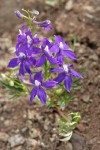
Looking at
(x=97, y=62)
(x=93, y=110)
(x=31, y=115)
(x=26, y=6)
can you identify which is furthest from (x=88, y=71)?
(x=26, y=6)

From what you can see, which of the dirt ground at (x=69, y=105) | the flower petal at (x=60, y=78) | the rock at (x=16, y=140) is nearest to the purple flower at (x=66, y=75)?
the flower petal at (x=60, y=78)

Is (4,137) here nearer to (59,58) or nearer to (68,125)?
(68,125)

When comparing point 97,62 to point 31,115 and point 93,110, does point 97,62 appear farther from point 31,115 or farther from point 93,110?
point 31,115

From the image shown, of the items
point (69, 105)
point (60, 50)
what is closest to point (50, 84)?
point (60, 50)

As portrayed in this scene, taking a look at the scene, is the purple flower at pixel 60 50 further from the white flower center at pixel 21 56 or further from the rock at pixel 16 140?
the rock at pixel 16 140

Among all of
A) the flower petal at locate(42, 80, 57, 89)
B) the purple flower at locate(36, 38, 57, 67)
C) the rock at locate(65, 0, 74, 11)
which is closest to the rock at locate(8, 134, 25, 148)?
the flower petal at locate(42, 80, 57, 89)
